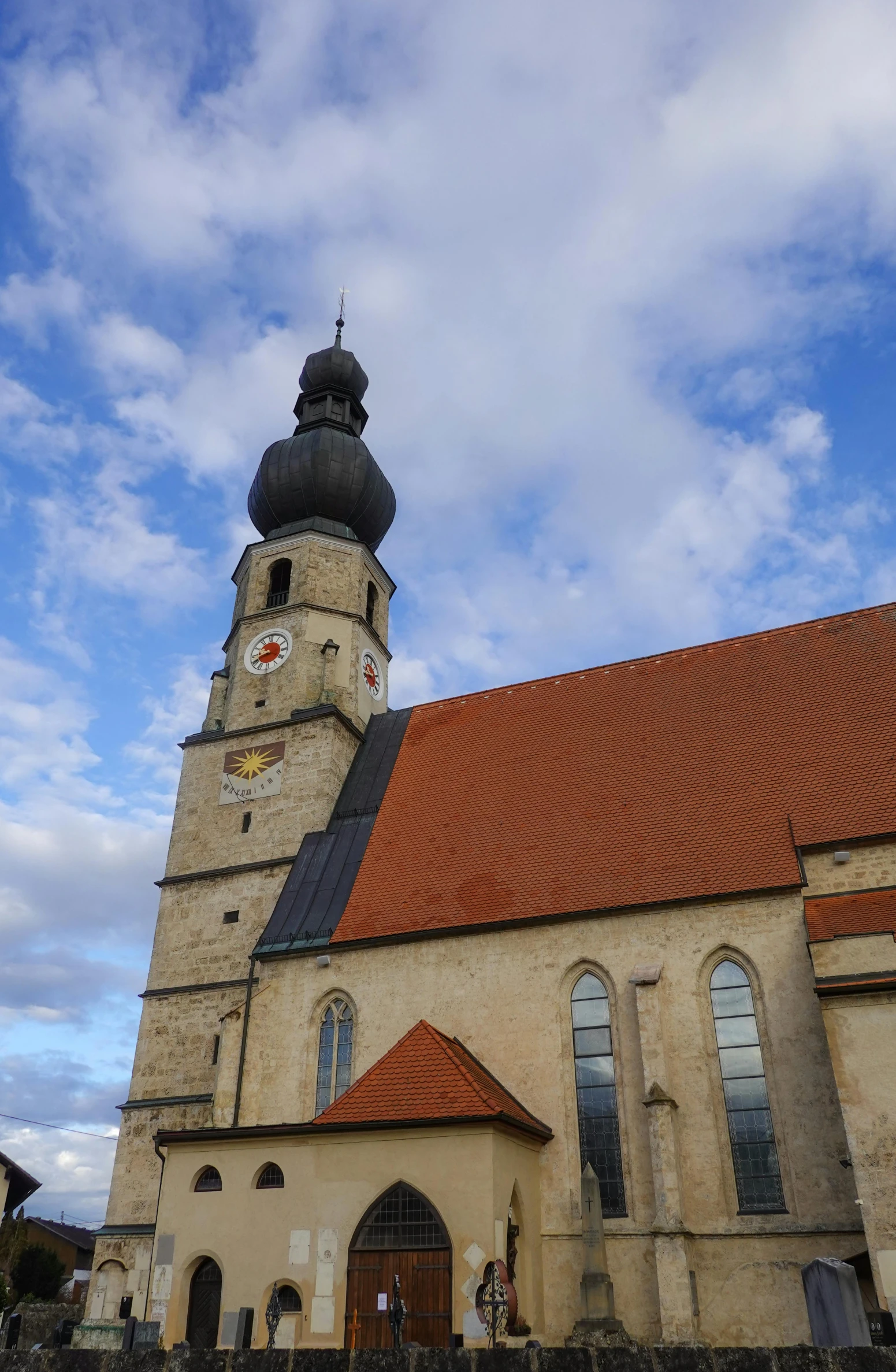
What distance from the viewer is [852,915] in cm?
1371

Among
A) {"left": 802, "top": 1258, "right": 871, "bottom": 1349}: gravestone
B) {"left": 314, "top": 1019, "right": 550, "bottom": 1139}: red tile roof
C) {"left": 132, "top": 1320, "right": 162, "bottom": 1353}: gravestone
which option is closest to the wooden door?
{"left": 314, "top": 1019, "right": 550, "bottom": 1139}: red tile roof

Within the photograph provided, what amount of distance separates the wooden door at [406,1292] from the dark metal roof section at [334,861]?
560 cm

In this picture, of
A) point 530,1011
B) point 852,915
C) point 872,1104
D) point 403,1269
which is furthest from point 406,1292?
point 852,915

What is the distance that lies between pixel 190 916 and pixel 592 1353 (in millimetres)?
15360

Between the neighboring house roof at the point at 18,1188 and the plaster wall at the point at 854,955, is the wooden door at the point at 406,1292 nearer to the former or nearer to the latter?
the plaster wall at the point at 854,955

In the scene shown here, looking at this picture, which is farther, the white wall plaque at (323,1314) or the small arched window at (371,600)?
the small arched window at (371,600)

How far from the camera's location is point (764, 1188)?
43.7ft

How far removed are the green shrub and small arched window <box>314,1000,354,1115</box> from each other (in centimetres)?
1959

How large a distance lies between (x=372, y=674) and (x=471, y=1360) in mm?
19534

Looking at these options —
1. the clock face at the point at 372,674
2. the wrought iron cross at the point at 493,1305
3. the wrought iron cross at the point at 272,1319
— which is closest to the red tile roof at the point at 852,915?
the wrought iron cross at the point at 493,1305

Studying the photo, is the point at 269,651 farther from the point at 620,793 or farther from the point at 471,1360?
the point at 471,1360

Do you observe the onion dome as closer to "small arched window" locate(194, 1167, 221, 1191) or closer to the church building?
the church building

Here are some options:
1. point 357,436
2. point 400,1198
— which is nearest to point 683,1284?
point 400,1198

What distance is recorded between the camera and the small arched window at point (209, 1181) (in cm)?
1438
